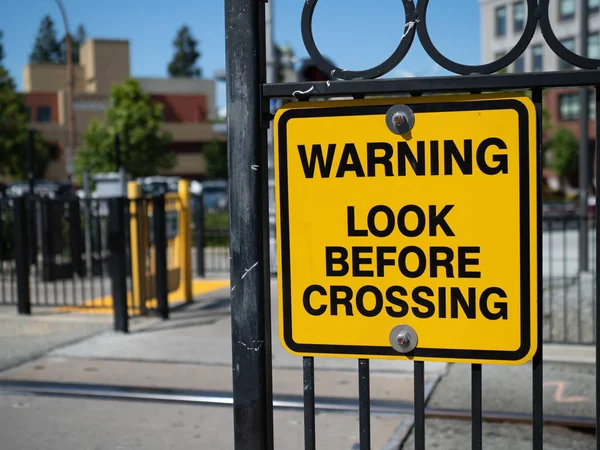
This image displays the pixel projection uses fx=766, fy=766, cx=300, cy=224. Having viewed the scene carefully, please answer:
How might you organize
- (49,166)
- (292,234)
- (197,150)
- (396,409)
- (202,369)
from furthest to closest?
1. (197,150)
2. (49,166)
3. (202,369)
4. (396,409)
5. (292,234)

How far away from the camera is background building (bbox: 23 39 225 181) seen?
61.3m

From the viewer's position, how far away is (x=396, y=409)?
4.53 meters

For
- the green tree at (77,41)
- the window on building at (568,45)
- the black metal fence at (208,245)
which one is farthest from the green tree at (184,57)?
the window on building at (568,45)

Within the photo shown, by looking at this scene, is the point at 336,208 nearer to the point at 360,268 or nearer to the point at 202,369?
the point at 360,268

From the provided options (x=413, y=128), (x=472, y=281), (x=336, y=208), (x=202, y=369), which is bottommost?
(x=202, y=369)

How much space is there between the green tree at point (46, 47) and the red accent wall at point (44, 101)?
3645 cm

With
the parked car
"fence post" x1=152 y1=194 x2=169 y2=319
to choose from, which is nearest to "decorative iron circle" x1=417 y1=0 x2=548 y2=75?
"fence post" x1=152 y1=194 x2=169 y2=319

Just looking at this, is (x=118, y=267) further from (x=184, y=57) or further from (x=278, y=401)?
(x=184, y=57)

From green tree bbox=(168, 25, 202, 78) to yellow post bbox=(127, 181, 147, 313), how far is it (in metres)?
87.2

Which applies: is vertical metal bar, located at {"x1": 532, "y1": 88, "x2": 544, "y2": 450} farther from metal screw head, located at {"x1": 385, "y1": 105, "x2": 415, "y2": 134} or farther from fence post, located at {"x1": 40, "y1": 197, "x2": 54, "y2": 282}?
fence post, located at {"x1": 40, "y1": 197, "x2": 54, "y2": 282}

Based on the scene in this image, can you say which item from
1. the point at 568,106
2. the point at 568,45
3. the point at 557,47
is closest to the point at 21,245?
the point at 568,45

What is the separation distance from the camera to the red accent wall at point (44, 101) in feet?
211

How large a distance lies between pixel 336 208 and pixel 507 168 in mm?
502

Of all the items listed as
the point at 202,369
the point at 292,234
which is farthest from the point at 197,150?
the point at 292,234
